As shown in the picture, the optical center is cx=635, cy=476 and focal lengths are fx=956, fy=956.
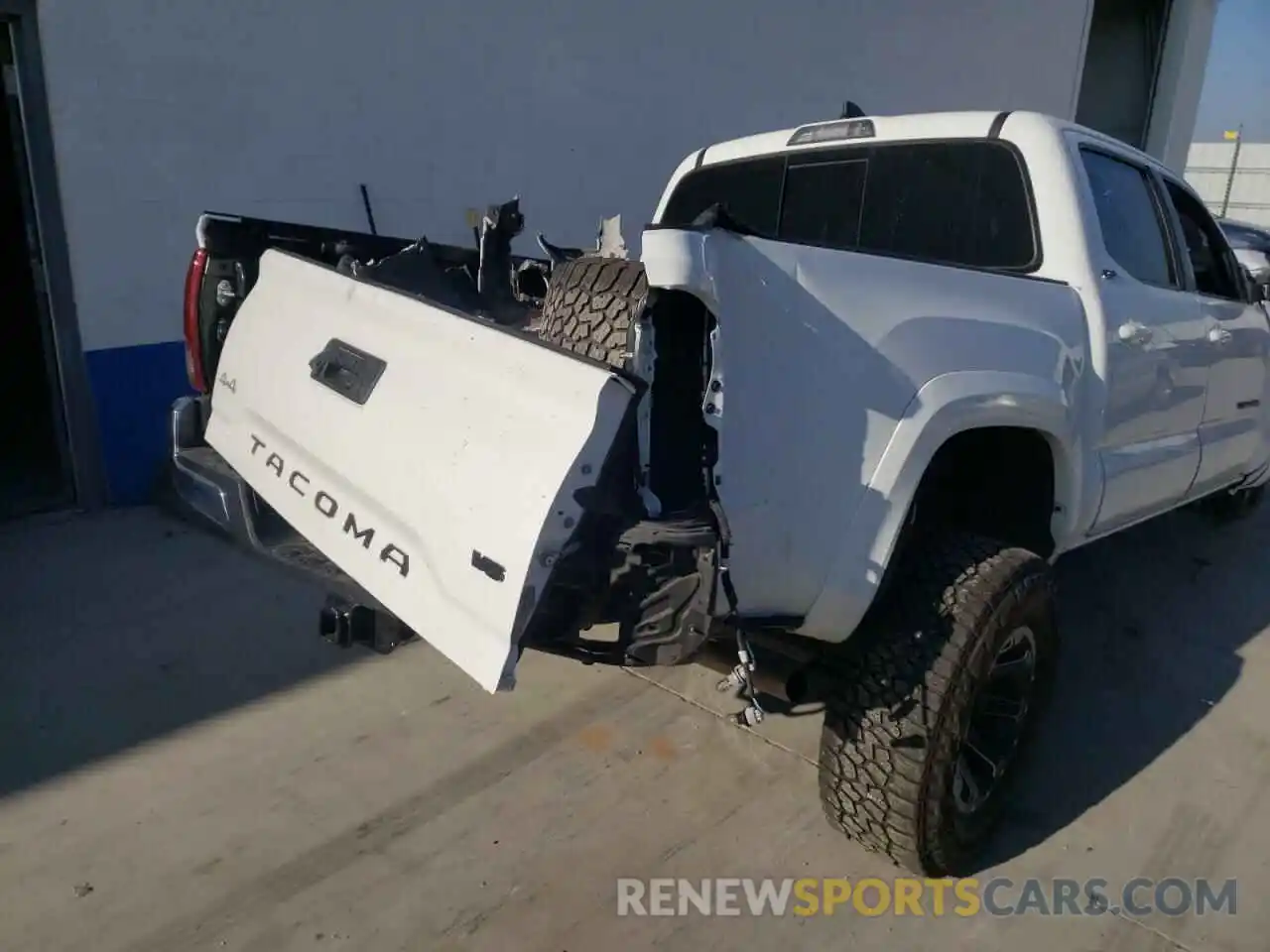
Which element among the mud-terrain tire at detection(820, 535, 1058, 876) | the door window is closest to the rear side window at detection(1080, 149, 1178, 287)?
the door window

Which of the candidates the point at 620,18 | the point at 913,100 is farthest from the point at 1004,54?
the point at 620,18

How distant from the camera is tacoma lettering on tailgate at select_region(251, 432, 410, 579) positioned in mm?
2211

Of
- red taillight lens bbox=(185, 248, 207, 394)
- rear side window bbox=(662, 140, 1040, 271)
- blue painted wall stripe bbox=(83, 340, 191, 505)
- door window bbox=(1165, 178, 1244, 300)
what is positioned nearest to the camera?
red taillight lens bbox=(185, 248, 207, 394)

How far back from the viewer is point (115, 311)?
5191 mm

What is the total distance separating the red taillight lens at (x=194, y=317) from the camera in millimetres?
3051

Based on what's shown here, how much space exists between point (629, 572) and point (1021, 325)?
1.50 metres

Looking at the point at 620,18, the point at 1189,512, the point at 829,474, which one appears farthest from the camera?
the point at 620,18

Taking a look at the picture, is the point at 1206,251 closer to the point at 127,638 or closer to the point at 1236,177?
the point at 127,638

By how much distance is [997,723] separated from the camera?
283 centimetres

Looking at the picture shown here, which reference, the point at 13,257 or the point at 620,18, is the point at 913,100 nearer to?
the point at 620,18

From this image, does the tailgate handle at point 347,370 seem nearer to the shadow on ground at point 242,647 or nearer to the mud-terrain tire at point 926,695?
the shadow on ground at point 242,647

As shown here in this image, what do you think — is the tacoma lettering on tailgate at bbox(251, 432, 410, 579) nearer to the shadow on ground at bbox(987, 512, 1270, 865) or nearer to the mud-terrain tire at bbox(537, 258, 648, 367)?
the mud-terrain tire at bbox(537, 258, 648, 367)
